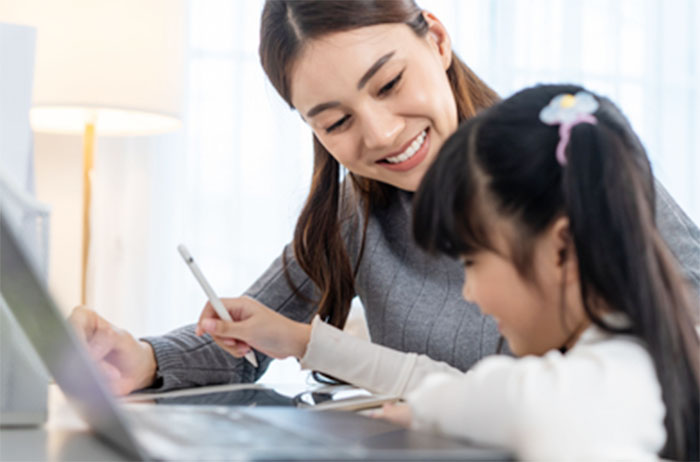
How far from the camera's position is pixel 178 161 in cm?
245

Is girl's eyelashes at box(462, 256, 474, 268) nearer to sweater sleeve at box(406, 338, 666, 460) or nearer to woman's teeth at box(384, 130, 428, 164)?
sweater sleeve at box(406, 338, 666, 460)

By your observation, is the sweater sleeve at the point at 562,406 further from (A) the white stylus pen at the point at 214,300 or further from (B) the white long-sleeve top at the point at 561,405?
(A) the white stylus pen at the point at 214,300

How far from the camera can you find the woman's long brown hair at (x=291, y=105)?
3.27ft

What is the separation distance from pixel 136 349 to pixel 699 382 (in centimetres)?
66

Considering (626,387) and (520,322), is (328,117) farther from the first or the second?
(626,387)

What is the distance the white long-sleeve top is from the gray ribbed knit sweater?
1.58 ft

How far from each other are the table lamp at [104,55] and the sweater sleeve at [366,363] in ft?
3.69

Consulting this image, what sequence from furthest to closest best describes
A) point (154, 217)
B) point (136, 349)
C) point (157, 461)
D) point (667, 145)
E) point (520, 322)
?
point (667, 145) → point (154, 217) → point (136, 349) → point (520, 322) → point (157, 461)

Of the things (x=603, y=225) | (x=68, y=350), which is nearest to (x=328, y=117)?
(x=603, y=225)

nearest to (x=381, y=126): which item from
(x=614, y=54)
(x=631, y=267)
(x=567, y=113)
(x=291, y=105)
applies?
(x=291, y=105)

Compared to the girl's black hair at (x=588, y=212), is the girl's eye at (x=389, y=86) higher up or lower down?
higher up

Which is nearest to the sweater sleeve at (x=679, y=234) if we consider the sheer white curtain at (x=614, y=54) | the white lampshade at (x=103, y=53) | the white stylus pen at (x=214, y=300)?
the white stylus pen at (x=214, y=300)

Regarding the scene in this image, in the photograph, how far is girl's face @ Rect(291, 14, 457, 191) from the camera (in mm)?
964

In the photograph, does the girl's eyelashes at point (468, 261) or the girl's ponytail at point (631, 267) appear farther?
the girl's eyelashes at point (468, 261)
